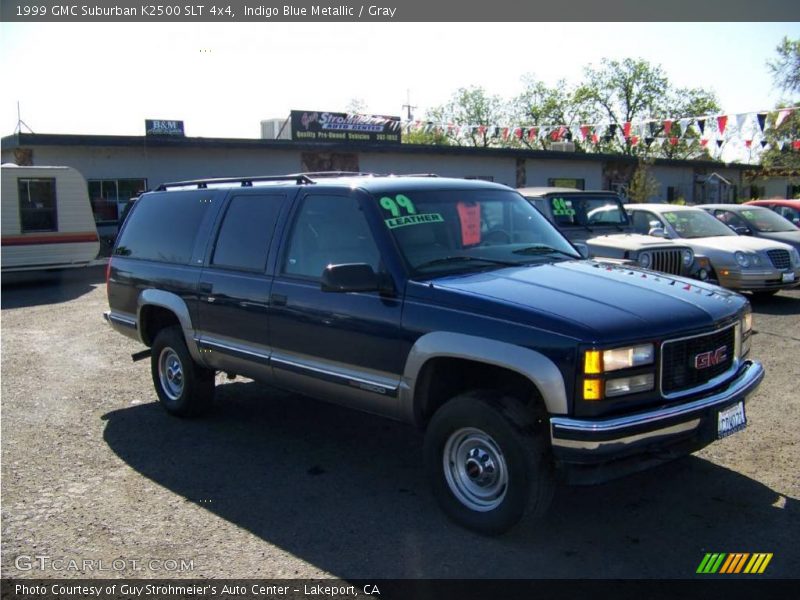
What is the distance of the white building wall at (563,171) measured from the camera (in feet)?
101

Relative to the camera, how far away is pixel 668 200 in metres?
37.6

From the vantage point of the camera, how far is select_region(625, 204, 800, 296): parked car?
11.6 meters

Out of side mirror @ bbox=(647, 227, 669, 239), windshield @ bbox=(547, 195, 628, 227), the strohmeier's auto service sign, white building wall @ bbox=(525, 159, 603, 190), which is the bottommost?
side mirror @ bbox=(647, 227, 669, 239)

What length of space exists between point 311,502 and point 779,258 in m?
9.97

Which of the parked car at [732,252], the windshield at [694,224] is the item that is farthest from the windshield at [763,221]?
the parked car at [732,252]

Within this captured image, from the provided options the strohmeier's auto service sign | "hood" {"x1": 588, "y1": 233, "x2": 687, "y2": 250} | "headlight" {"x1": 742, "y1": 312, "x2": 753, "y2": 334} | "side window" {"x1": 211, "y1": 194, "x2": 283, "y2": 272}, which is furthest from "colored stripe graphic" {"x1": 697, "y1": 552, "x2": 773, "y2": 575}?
the strohmeier's auto service sign

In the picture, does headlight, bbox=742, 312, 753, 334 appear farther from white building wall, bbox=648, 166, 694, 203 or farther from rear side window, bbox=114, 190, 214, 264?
white building wall, bbox=648, 166, 694, 203

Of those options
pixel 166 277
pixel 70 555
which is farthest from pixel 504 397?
pixel 166 277

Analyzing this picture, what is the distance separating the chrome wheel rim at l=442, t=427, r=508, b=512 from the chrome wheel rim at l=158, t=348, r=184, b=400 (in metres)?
3.14

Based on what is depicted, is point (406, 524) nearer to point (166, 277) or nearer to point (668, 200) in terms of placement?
point (166, 277)

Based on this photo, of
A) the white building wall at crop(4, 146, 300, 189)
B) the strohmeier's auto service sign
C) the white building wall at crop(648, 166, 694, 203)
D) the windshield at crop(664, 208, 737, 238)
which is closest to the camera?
the windshield at crop(664, 208, 737, 238)

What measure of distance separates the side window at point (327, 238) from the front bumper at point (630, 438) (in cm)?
167

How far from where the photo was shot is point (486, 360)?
3912 mm

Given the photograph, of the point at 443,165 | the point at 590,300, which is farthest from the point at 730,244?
the point at 443,165
